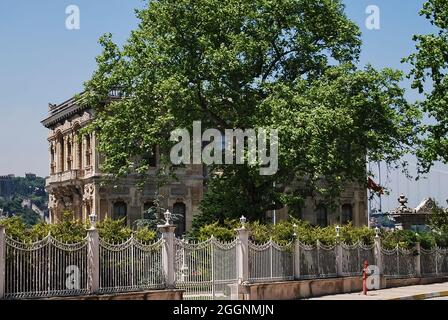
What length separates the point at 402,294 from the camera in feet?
97.5

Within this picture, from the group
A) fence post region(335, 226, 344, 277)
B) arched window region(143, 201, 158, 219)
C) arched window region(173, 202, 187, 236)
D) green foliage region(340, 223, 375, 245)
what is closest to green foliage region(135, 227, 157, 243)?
fence post region(335, 226, 344, 277)

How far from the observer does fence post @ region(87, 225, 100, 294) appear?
21422 mm

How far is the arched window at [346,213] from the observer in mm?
59094

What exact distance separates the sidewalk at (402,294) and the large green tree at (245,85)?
218 inches

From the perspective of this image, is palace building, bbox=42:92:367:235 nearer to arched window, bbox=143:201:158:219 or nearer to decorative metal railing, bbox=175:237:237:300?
arched window, bbox=143:201:158:219

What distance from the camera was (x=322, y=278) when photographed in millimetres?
29703

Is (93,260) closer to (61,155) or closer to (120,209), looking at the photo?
(120,209)

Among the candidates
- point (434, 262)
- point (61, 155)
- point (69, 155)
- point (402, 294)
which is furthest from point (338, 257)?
point (61, 155)

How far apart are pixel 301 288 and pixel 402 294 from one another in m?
3.96

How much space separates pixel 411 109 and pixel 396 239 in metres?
5.69

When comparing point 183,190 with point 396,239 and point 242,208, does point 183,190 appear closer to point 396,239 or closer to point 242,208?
point 242,208
